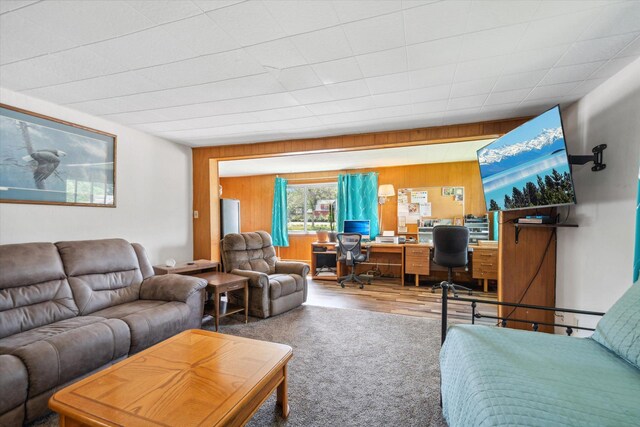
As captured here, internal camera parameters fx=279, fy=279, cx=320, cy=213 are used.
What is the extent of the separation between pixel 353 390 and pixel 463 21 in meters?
2.34

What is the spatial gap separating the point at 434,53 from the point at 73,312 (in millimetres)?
3341

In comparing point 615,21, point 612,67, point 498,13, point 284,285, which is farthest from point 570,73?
point 284,285

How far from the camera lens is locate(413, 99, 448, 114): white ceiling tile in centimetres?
264

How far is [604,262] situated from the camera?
7.00ft

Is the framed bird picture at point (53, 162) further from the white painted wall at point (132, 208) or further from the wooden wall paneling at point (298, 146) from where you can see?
the wooden wall paneling at point (298, 146)

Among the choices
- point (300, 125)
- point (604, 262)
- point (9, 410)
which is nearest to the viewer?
point (9, 410)

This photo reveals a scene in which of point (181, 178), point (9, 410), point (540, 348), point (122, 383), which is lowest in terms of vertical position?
point (9, 410)

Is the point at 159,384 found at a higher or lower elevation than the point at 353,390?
higher

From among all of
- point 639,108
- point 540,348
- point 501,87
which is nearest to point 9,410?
point 540,348

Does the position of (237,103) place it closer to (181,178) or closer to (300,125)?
(300,125)

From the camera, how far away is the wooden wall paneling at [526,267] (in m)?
2.88

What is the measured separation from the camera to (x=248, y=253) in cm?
392

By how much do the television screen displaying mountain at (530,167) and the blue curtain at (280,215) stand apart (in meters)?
4.45

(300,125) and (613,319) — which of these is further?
(300,125)
